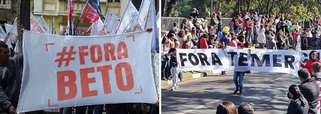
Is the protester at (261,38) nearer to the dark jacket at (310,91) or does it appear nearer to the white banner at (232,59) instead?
the white banner at (232,59)

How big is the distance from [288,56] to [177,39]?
247cm

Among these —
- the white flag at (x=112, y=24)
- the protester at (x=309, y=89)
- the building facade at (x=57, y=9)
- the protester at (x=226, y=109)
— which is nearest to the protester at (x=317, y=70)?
the protester at (x=309, y=89)

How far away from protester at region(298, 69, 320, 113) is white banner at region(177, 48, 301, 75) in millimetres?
2565

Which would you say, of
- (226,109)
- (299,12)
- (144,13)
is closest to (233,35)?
(144,13)

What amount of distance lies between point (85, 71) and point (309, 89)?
2.75 m

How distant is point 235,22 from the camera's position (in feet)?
68.1

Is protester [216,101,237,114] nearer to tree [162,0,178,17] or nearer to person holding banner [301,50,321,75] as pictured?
person holding banner [301,50,321,75]

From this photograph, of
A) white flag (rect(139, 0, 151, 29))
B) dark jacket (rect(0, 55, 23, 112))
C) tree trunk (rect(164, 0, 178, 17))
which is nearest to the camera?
dark jacket (rect(0, 55, 23, 112))

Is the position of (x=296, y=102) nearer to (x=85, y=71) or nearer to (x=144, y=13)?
(x=85, y=71)

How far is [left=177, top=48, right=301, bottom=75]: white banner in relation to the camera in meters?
9.42

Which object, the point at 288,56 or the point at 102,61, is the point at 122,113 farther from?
the point at 288,56

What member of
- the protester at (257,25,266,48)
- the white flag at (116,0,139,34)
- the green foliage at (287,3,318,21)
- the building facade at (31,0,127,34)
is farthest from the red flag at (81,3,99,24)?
the green foliage at (287,3,318,21)

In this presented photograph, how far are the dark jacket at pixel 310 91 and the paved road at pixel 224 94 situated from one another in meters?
2.60

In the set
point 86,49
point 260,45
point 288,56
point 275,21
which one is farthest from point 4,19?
point 86,49
